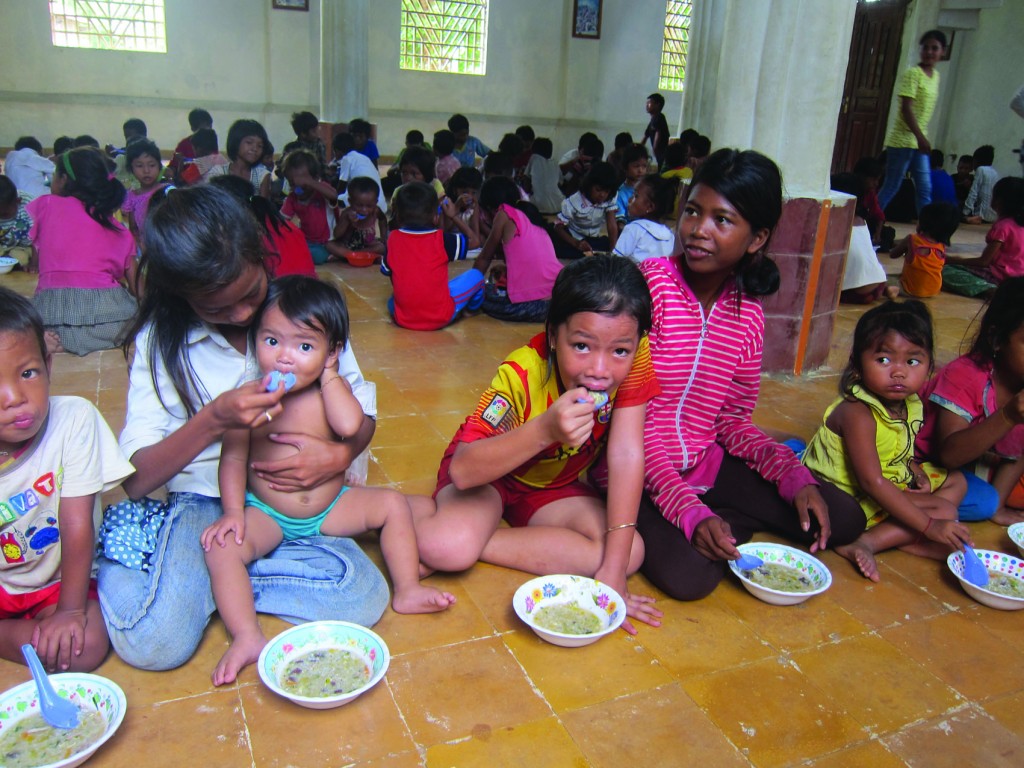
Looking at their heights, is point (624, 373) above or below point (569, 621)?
above

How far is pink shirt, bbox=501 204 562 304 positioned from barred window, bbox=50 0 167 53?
9.52 meters

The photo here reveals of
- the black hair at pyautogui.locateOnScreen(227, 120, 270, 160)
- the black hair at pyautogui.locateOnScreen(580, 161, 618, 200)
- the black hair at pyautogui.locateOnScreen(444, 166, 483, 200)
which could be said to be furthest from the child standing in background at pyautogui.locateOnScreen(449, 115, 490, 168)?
the black hair at pyautogui.locateOnScreen(227, 120, 270, 160)

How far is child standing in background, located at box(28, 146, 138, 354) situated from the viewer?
13.0 feet

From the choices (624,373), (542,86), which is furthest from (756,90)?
(542,86)

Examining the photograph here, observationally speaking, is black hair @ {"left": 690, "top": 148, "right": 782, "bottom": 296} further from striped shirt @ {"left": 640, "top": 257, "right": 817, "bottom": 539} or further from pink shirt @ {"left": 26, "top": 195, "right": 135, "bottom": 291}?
pink shirt @ {"left": 26, "top": 195, "right": 135, "bottom": 291}

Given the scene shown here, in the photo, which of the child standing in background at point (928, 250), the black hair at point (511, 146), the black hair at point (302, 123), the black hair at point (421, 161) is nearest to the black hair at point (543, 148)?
the black hair at point (511, 146)

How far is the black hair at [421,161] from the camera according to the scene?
6.36 metres

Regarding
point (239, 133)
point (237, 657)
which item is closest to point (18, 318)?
point (237, 657)

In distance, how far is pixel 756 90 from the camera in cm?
384

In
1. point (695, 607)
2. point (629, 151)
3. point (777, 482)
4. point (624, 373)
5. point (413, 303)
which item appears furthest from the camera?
point (629, 151)

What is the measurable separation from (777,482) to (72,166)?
3528 mm

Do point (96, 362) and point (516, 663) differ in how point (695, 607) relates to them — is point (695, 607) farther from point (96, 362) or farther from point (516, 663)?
point (96, 362)

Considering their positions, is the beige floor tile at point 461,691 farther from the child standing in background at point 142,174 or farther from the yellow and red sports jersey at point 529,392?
the child standing in background at point 142,174

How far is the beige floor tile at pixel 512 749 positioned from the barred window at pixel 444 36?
42.2ft
